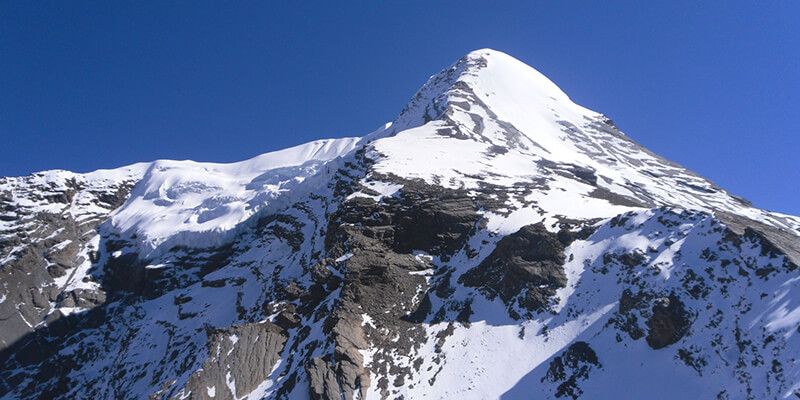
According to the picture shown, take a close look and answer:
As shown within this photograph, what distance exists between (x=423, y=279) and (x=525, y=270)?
10.1 m

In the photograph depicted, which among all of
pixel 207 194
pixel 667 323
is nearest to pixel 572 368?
→ pixel 667 323

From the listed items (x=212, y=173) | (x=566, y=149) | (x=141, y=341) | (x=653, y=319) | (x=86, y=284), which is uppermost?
(x=212, y=173)

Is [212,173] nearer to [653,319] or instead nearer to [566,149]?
[566,149]

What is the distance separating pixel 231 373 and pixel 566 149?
70.1 meters

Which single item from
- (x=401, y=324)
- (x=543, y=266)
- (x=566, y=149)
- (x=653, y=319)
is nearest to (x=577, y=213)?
(x=543, y=266)

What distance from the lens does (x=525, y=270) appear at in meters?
39.7

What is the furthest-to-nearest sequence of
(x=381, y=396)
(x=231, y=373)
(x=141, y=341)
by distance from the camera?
1. (x=141, y=341)
2. (x=231, y=373)
3. (x=381, y=396)

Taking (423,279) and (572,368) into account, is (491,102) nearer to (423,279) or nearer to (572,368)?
(423,279)

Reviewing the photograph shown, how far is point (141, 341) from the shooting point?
2547 inches

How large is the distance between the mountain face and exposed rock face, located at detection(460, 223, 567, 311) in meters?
0.18

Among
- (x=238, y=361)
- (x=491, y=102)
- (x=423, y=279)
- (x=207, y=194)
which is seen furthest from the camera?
(x=491, y=102)

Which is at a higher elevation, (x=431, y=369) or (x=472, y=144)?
(x=472, y=144)

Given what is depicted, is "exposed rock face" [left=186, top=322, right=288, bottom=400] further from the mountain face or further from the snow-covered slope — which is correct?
the snow-covered slope

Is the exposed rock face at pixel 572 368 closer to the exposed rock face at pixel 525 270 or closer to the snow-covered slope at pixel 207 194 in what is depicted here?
the exposed rock face at pixel 525 270
